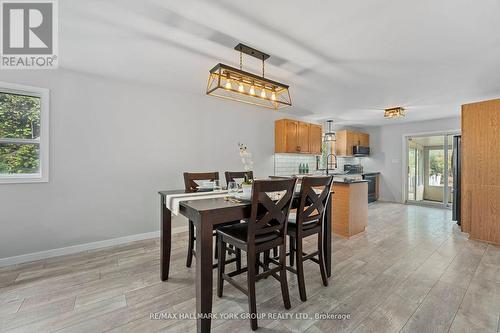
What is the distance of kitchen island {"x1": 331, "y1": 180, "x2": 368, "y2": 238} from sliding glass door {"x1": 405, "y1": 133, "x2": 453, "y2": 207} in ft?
11.9

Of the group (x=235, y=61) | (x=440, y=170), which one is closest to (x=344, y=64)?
(x=235, y=61)

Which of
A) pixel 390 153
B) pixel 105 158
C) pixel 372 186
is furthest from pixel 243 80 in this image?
pixel 390 153

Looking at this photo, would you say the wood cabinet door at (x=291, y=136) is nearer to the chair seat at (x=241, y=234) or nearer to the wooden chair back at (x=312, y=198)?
the wooden chair back at (x=312, y=198)

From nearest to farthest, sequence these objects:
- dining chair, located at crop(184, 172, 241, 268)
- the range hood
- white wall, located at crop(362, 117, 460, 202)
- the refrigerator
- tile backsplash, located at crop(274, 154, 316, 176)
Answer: dining chair, located at crop(184, 172, 241, 268) < the refrigerator < tile backsplash, located at crop(274, 154, 316, 176) < white wall, located at crop(362, 117, 460, 202) < the range hood

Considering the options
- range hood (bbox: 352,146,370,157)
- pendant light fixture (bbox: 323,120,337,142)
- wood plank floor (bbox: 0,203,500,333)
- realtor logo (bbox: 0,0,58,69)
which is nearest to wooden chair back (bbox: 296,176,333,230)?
wood plank floor (bbox: 0,203,500,333)

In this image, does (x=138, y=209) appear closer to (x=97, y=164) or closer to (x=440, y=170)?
(x=97, y=164)

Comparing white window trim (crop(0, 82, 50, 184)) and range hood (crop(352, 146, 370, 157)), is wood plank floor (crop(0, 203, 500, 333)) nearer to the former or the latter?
white window trim (crop(0, 82, 50, 184))

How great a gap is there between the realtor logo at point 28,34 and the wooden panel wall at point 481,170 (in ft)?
17.3

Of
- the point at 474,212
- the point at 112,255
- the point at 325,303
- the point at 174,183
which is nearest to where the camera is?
the point at 325,303

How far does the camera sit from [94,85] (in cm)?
300

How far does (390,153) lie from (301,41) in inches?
232

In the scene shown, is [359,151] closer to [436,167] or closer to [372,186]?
[372,186]

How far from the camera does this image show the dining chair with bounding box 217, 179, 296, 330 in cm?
159

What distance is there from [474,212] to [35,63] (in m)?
6.32
